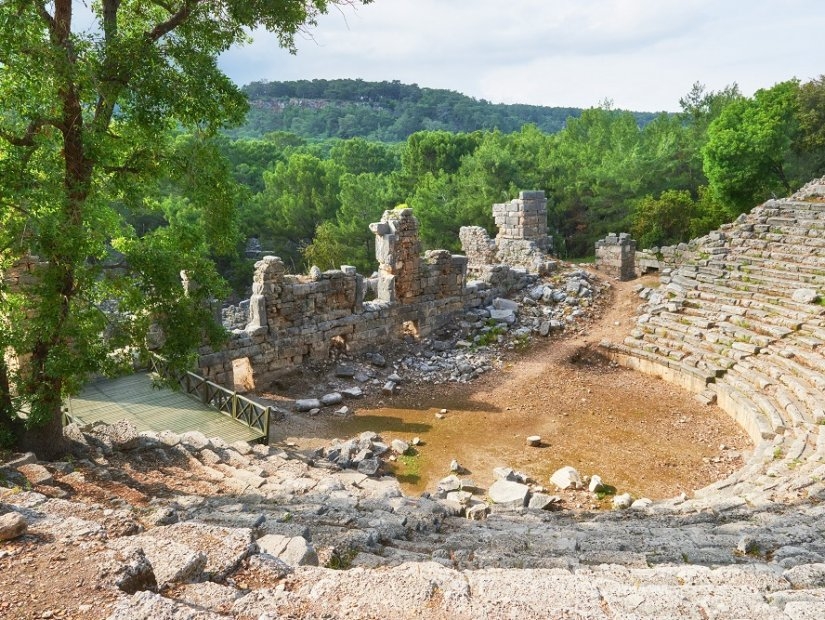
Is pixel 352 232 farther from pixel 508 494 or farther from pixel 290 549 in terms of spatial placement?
pixel 290 549

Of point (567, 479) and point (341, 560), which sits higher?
point (341, 560)

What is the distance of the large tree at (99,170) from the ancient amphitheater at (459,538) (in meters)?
1.43

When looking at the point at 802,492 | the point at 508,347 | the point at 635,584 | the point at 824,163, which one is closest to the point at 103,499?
the point at 635,584

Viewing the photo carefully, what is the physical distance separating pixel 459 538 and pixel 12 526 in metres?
3.73

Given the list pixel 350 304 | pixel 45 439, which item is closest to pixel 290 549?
pixel 45 439

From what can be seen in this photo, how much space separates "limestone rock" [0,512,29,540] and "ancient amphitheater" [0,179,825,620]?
0.40ft

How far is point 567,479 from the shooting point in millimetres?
9633

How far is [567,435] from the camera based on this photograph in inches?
456

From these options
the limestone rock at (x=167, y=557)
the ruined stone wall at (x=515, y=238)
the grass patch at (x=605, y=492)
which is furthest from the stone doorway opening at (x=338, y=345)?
the limestone rock at (x=167, y=557)

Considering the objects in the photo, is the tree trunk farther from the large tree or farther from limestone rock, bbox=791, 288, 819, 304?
limestone rock, bbox=791, 288, 819, 304

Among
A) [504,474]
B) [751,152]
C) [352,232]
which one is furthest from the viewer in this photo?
[352,232]

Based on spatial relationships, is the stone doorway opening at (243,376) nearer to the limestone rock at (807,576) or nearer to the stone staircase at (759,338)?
the stone staircase at (759,338)

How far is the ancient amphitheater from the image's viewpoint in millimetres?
3488

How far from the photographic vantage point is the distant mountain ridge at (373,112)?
8650 centimetres
